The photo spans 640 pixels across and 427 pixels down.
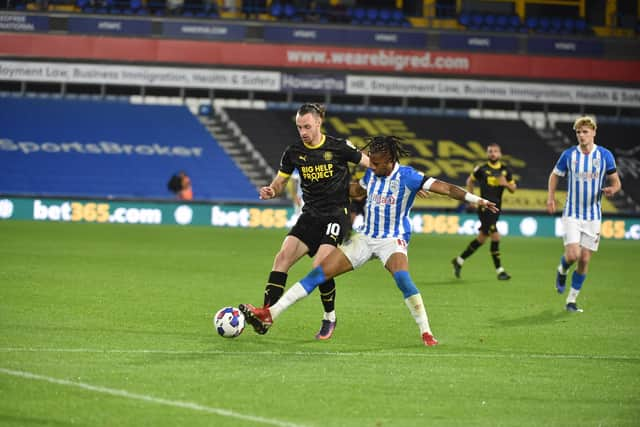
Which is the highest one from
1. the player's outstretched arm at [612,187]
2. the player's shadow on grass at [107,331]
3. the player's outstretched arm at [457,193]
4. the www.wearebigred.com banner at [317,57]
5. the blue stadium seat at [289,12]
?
the blue stadium seat at [289,12]

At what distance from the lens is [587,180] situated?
1337 centimetres

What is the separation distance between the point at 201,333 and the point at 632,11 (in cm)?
3781

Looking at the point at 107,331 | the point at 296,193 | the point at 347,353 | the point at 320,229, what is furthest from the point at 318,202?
the point at 296,193

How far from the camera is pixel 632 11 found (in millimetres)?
44031

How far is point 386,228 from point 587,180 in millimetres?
4218

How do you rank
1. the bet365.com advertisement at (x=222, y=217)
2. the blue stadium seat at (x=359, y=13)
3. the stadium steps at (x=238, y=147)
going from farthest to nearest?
the blue stadium seat at (x=359, y=13) < the stadium steps at (x=238, y=147) < the bet365.com advertisement at (x=222, y=217)

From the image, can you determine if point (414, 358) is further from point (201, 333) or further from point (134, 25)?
point (134, 25)

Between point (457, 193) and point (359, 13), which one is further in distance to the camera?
point (359, 13)

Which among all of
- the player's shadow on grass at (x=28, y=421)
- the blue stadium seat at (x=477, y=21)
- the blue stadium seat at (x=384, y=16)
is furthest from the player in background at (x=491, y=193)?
the blue stadium seat at (x=477, y=21)

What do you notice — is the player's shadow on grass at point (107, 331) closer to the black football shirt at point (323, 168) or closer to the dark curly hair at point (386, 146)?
the black football shirt at point (323, 168)

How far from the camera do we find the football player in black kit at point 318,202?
10.4m

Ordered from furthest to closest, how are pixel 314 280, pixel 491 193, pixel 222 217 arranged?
pixel 222 217
pixel 491 193
pixel 314 280

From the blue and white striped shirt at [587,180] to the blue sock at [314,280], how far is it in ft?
15.3

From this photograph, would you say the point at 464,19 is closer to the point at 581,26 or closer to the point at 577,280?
the point at 581,26
